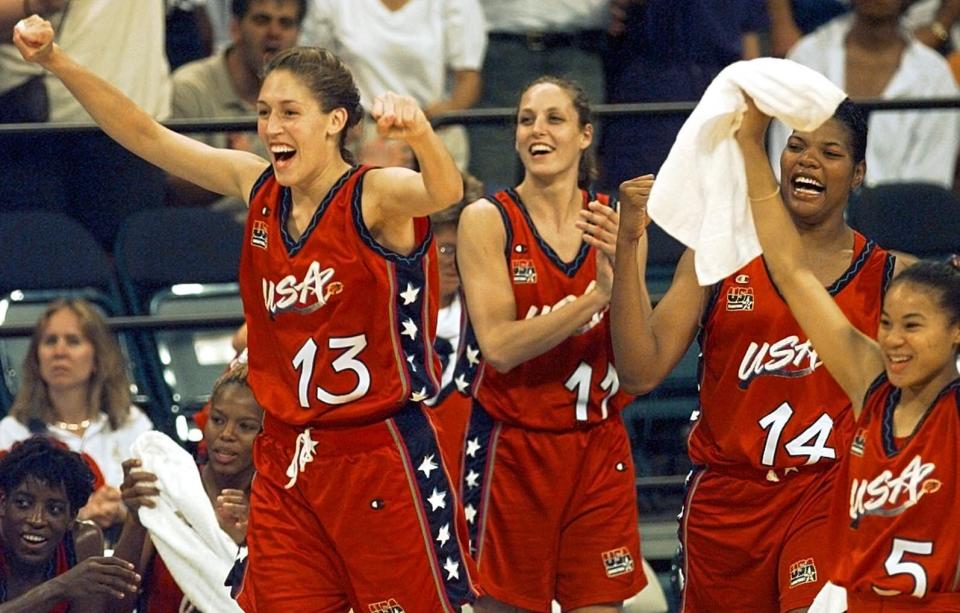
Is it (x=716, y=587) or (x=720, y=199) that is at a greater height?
(x=720, y=199)

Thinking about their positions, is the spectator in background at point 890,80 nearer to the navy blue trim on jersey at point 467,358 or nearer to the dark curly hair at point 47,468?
the navy blue trim on jersey at point 467,358

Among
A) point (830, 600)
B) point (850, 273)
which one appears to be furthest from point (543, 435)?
point (830, 600)

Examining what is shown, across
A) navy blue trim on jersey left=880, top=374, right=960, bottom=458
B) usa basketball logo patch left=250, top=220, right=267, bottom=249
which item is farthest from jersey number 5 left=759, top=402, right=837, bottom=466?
usa basketball logo patch left=250, top=220, right=267, bottom=249

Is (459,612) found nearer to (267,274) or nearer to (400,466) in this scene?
(400,466)

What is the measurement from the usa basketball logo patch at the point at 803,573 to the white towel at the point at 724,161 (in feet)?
3.56

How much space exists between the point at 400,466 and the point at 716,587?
3.26 feet

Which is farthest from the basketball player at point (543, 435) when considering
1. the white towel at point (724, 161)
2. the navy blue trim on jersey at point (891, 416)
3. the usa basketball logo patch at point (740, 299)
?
the navy blue trim on jersey at point (891, 416)

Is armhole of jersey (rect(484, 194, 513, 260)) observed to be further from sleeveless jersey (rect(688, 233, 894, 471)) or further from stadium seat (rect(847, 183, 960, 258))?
stadium seat (rect(847, 183, 960, 258))

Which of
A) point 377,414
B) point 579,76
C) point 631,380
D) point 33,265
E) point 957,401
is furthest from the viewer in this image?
point 579,76

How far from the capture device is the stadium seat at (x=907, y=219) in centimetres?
809

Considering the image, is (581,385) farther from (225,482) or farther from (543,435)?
(225,482)

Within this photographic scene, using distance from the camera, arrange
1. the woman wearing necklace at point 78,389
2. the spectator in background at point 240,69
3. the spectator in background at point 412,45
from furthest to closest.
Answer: the spectator in background at point 412,45, the spectator in background at point 240,69, the woman wearing necklace at point 78,389

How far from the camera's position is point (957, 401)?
443cm

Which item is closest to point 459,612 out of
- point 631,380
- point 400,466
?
point 400,466
